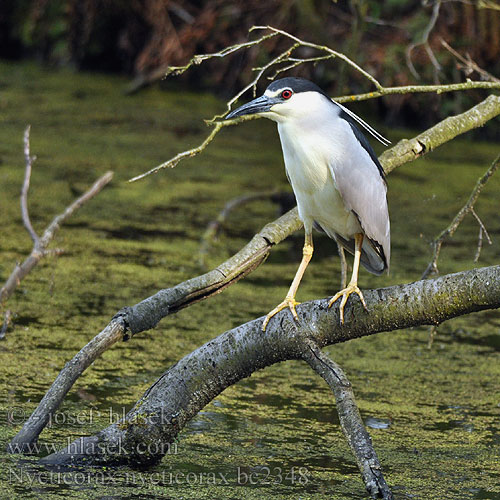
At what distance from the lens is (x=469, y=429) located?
8.95 ft

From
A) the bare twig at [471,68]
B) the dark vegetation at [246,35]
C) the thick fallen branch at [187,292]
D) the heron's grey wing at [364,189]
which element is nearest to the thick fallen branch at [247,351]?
the thick fallen branch at [187,292]

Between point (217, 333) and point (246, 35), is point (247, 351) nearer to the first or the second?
point (217, 333)

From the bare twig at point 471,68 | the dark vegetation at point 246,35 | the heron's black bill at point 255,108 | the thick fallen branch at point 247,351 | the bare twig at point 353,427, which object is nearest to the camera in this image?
the bare twig at point 353,427

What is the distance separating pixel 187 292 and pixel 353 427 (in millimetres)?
643

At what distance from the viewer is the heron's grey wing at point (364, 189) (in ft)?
7.64

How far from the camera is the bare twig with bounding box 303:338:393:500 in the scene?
189cm

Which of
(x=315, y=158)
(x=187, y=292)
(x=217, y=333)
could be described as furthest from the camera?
(x=217, y=333)

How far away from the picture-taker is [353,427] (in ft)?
6.41

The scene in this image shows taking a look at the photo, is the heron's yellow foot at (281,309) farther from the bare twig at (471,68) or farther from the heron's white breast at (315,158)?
the bare twig at (471,68)

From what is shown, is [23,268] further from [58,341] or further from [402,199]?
[402,199]

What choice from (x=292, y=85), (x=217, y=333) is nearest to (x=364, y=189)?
(x=292, y=85)

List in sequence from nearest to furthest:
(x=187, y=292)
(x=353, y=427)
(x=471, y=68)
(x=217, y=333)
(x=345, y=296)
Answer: (x=353, y=427) → (x=345, y=296) → (x=187, y=292) → (x=471, y=68) → (x=217, y=333)

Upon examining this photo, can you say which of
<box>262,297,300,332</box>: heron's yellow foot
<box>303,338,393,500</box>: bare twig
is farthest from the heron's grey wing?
<box>303,338,393,500</box>: bare twig

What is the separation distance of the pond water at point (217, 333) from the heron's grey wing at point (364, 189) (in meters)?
0.58
